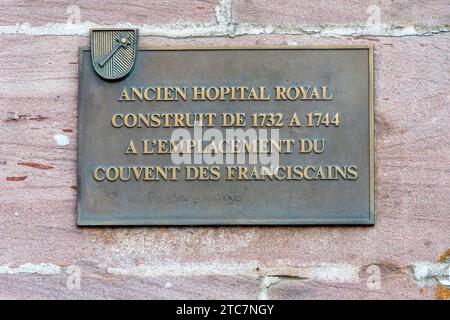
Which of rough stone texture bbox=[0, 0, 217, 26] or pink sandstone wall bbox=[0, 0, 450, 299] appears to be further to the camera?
rough stone texture bbox=[0, 0, 217, 26]

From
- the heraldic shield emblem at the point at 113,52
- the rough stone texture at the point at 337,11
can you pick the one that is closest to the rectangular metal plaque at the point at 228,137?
the heraldic shield emblem at the point at 113,52

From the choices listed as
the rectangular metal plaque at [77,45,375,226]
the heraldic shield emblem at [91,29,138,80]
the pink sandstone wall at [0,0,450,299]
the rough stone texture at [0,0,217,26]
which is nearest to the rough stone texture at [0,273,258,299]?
the pink sandstone wall at [0,0,450,299]

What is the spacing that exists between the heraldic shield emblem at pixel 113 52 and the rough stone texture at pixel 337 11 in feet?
1.55

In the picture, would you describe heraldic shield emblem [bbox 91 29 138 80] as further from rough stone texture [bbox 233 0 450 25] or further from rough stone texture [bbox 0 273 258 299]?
rough stone texture [bbox 0 273 258 299]

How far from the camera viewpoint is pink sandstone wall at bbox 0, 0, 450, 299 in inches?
167

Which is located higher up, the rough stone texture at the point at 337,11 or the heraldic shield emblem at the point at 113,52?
the rough stone texture at the point at 337,11

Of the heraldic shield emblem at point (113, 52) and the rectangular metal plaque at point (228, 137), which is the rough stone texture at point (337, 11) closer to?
the rectangular metal plaque at point (228, 137)

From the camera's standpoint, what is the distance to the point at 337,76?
4297 millimetres

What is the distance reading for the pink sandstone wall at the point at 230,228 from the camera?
4.25 meters

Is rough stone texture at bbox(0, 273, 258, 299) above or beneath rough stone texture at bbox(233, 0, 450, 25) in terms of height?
beneath

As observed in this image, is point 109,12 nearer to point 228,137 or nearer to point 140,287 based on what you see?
A: point 228,137

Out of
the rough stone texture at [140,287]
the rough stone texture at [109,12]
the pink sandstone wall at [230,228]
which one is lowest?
the rough stone texture at [140,287]

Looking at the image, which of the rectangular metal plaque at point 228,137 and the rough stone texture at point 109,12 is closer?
the rectangular metal plaque at point 228,137

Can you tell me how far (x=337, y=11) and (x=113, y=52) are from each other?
98 cm
